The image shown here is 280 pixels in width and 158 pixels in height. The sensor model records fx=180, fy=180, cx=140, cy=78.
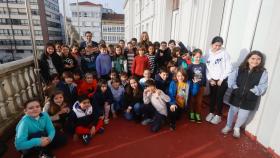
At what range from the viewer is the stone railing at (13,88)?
2971 millimetres

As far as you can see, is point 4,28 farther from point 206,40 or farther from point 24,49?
point 206,40

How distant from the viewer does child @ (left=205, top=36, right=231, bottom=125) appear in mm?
3401

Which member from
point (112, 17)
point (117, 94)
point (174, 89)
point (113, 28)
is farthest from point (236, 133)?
point (112, 17)

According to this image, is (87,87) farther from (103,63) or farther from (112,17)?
(112,17)

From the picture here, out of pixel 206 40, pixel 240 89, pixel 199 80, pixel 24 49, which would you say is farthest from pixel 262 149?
pixel 24 49

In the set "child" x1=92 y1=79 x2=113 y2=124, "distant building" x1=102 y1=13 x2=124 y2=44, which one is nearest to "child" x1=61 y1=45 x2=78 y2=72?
"child" x1=92 y1=79 x2=113 y2=124

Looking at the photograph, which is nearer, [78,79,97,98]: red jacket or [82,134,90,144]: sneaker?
[82,134,90,144]: sneaker

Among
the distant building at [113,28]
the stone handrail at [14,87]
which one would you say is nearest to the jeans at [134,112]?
the stone handrail at [14,87]

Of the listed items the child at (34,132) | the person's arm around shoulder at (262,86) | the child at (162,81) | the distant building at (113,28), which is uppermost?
the distant building at (113,28)

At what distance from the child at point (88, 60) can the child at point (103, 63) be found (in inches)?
20.8

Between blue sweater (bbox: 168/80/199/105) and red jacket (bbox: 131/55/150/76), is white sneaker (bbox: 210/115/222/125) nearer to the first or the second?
blue sweater (bbox: 168/80/199/105)

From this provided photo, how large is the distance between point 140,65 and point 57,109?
6.75 ft

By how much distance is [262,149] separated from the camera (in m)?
2.77

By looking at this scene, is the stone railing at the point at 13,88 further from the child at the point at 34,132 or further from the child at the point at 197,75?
the child at the point at 197,75
